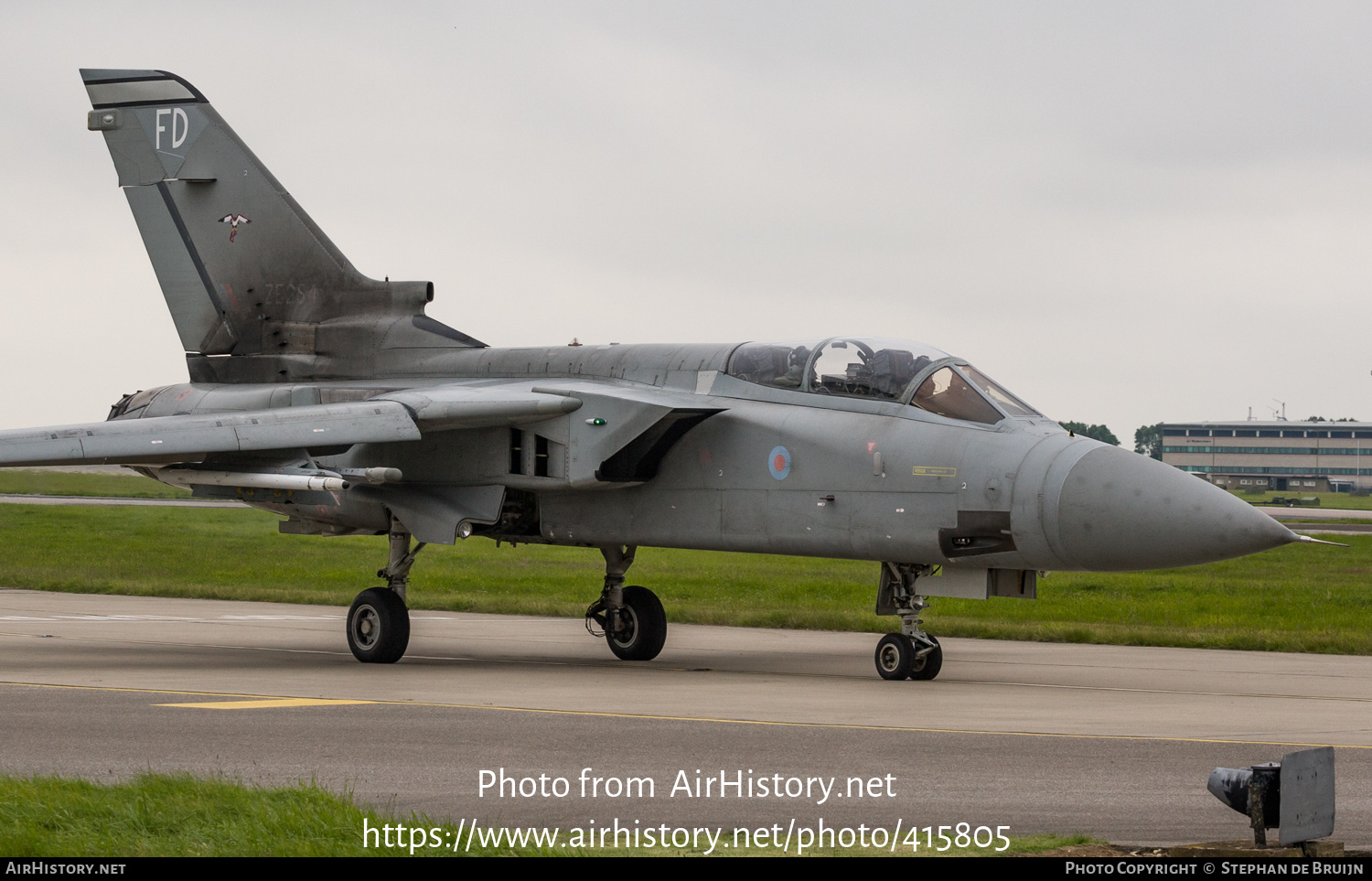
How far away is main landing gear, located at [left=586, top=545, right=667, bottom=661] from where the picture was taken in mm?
16438

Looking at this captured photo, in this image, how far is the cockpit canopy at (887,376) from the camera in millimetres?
13305

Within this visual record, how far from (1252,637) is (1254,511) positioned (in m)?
6.75

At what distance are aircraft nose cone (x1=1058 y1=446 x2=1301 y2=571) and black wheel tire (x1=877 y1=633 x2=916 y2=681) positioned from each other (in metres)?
A: 1.79

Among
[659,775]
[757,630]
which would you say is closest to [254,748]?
[659,775]

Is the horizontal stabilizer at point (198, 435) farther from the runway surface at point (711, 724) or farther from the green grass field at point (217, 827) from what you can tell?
the green grass field at point (217, 827)

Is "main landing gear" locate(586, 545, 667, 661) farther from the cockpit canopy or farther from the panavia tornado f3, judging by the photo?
the cockpit canopy

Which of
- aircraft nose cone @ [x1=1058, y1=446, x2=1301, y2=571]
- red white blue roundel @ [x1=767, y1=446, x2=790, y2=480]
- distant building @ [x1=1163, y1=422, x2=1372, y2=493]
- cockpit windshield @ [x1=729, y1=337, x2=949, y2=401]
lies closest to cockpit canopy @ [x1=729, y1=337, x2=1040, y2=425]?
cockpit windshield @ [x1=729, y1=337, x2=949, y2=401]

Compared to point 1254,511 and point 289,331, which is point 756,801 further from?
point 289,331

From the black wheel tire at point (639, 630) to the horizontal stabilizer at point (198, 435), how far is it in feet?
11.1

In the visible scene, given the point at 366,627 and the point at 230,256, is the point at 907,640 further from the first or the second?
the point at 230,256

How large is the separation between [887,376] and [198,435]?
611 cm

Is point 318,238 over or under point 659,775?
over

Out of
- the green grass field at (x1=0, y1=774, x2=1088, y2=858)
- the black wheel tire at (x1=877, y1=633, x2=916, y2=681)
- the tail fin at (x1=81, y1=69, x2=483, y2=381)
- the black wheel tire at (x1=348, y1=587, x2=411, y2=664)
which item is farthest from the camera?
the tail fin at (x1=81, y1=69, x2=483, y2=381)

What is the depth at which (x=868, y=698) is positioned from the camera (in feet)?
39.9
